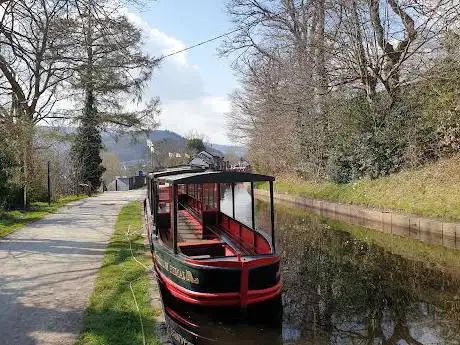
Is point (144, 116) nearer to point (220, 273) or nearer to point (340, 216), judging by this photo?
point (340, 216)

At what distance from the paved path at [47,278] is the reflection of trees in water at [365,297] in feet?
10.4

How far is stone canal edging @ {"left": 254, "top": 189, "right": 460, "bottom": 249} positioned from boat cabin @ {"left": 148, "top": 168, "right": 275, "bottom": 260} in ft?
Answer: 17.2

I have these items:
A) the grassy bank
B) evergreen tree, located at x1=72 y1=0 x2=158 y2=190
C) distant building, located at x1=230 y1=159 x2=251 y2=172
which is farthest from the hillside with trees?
distant building, located at x1=230 y1=159 x2=251 y2=172

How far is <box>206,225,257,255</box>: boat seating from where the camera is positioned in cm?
852

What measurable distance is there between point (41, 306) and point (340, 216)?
13.4 metres

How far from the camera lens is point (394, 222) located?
46.3ft

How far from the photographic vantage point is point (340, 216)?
17672mm

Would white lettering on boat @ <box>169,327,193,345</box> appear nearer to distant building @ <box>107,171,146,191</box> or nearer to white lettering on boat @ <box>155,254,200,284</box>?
white lettering on boat @ <box>155,254,200,284</box>

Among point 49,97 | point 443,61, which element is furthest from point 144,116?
point 443,61

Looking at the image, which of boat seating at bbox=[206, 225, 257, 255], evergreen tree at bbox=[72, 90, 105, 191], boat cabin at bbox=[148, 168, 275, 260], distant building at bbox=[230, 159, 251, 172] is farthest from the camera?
distant building at bbox=[230, 159, 251, 172]

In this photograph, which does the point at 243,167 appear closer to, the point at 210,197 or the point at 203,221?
the point at 210,197

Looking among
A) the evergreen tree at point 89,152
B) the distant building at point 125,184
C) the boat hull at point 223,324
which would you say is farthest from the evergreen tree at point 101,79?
the distant building at point 125,184

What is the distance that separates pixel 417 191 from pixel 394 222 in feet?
4.48

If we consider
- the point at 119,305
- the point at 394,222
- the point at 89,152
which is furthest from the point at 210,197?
the point at 89,152
